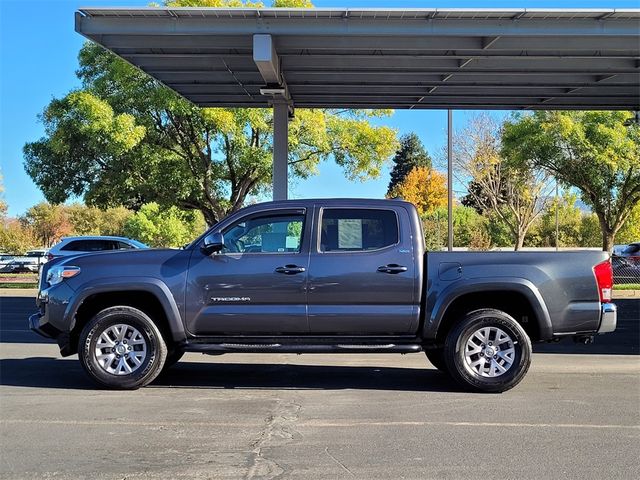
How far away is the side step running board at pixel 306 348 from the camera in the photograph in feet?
23.2

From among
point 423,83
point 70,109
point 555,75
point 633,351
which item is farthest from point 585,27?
point 70,109

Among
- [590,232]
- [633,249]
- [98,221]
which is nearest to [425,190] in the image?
[590,232]

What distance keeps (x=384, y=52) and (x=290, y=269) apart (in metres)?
6.73

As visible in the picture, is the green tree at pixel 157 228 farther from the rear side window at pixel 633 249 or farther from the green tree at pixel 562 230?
the green tree at pixel 562 230

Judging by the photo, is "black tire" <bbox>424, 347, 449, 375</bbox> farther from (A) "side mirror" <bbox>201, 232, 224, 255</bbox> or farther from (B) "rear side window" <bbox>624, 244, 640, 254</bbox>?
(B) "rear side window" <bbox>624, 244, 640, 254</bbox>

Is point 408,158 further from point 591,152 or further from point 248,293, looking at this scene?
point 248,293

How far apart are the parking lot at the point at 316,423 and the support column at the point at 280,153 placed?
20.7ft

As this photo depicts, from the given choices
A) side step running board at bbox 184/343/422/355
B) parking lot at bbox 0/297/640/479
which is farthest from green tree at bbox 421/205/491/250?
side step running board at bbox 184/343/422/355

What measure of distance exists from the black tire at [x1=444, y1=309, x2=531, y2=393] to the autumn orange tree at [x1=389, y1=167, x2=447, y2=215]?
42.7 metres

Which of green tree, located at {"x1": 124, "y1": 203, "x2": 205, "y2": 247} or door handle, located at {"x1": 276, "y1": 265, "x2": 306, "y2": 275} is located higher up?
green tree, located at {"x1": 124, "y1": 203, "x2": 205, "y2": 247}

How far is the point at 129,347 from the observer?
722cm

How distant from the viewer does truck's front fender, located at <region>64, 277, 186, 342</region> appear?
7113 mm

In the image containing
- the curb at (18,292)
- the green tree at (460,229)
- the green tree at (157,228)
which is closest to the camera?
the curb at (18,292)

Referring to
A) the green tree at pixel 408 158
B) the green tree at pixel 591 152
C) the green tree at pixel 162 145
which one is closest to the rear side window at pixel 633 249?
the green tree at pixel 591 152
